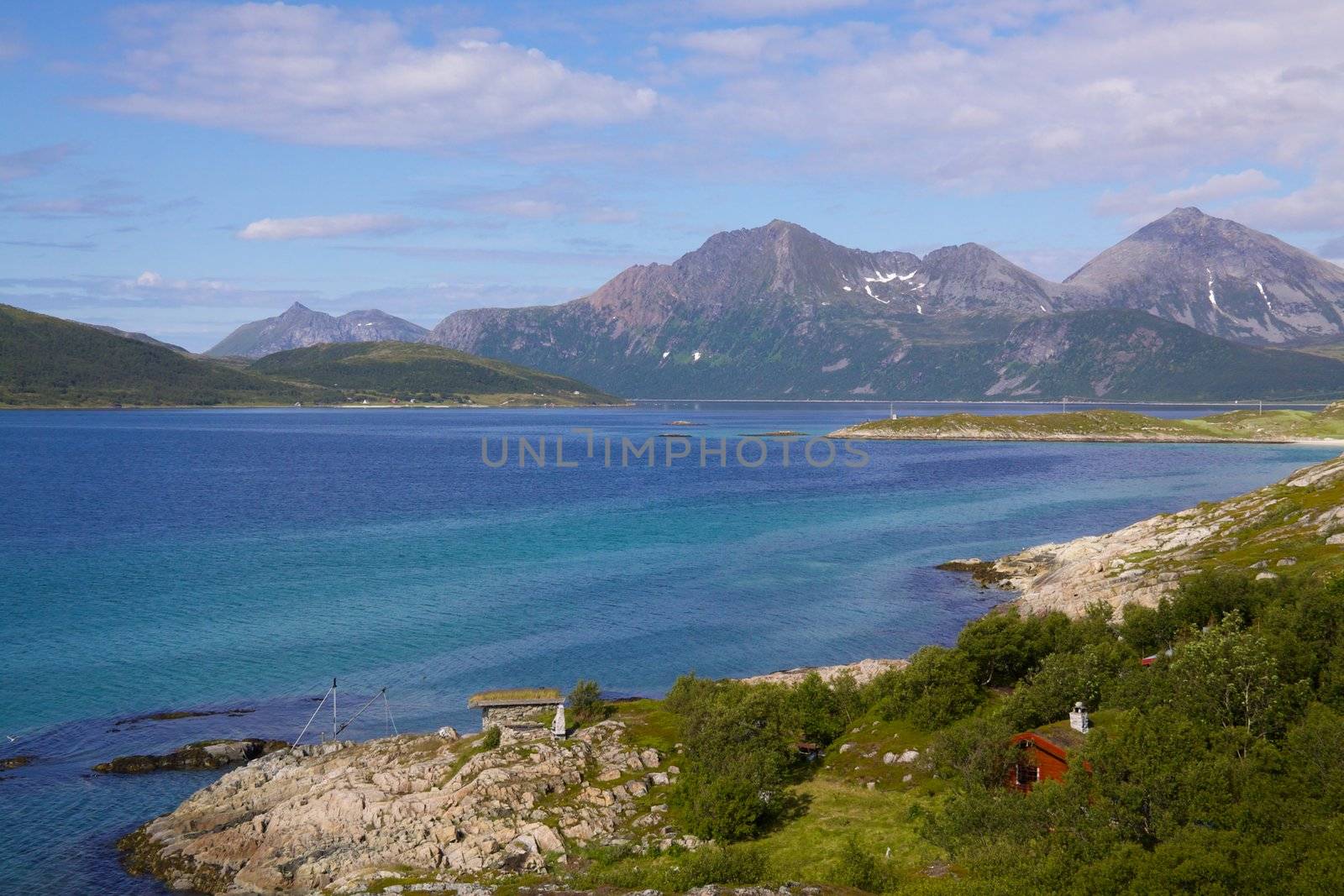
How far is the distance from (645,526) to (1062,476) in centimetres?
8675

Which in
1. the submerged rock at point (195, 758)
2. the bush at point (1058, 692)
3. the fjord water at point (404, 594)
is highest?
the bush at point (1058, 692)

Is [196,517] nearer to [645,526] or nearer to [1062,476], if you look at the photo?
[645,526]

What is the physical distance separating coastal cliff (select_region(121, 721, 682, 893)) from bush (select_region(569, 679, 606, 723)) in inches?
116

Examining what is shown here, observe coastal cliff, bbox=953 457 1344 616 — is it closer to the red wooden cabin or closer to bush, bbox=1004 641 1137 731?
bush, bbox=1004 641 1137 731

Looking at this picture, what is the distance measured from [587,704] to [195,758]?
17.7 m

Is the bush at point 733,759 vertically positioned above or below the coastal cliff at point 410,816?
above

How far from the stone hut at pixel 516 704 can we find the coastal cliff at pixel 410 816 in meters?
4.08

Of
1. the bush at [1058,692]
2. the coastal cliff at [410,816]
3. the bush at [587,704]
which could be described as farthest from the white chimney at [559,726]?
the bush at [1058,692]

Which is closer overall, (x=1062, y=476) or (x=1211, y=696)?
(x=1211, y=696)

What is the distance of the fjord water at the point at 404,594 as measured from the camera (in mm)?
48438

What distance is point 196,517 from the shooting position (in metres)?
112

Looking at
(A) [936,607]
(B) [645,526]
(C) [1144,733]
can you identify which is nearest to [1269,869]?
(C) [1144,733]

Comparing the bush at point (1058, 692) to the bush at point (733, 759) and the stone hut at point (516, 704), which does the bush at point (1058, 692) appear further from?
the stone hut at point (516, 704)

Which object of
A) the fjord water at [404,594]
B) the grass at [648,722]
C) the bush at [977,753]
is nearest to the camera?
the bush at [977,753]
